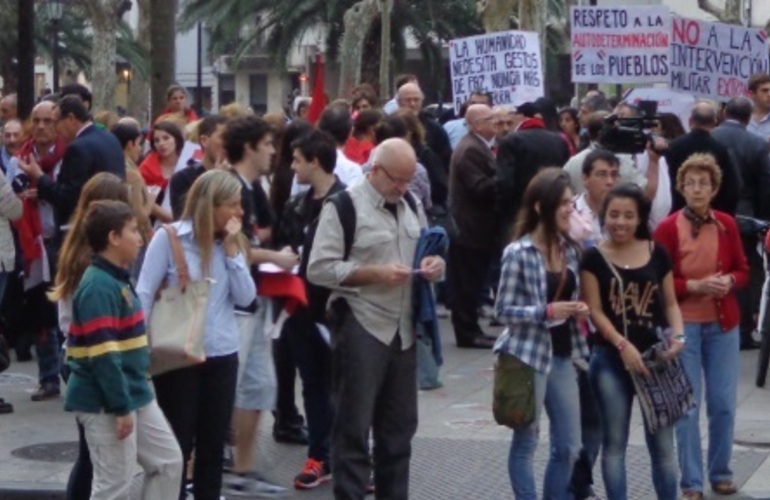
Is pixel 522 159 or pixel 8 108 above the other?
pixel 8 108

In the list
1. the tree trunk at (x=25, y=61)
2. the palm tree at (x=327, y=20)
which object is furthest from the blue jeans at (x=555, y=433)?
the palm tree at (x=327, y=20)

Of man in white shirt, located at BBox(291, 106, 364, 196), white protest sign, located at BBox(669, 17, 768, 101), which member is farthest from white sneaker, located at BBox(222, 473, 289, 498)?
white protest sign, located at BBox(669, 17, 768, 101)

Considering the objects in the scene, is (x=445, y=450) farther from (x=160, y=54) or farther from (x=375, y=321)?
(x=160, y=54)

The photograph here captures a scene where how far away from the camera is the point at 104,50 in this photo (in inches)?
1287

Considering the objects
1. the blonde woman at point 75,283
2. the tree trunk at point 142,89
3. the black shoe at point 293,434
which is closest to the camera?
the blonde woman at point 75,283

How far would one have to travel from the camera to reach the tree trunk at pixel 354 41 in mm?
31062

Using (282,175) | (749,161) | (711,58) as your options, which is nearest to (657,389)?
(282,175)

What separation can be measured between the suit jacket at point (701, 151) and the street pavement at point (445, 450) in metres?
1.42

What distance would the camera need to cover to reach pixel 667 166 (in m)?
12.6

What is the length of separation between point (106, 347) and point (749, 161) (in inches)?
302

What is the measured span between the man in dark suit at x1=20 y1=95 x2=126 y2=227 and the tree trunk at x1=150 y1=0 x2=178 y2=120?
11.9 meters

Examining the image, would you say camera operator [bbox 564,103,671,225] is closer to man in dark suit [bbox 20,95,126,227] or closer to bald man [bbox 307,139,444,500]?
bald man [bbox 307,139,444,500]

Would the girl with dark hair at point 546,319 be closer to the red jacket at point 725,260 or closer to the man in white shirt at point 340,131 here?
the red jacket at point 725,260

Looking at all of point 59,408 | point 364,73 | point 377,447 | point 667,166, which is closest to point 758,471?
point 377,447
